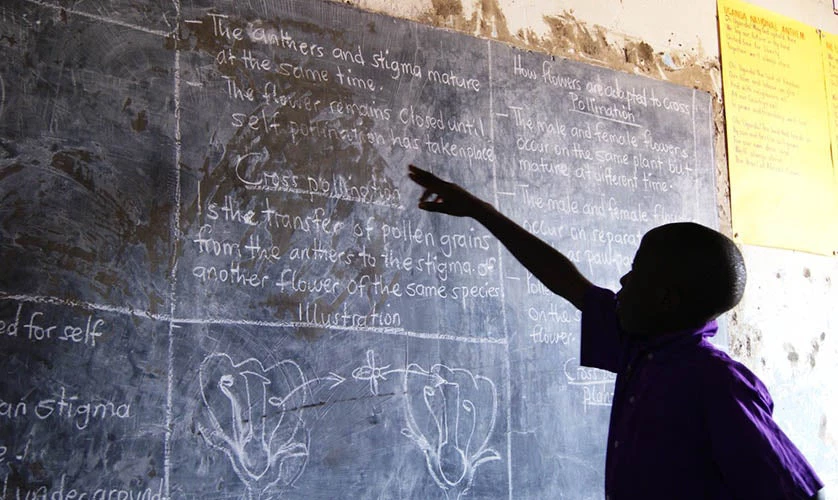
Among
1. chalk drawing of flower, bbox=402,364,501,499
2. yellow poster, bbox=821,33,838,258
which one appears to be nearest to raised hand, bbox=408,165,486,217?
chalk drawing of flower, bbox=402,364,501,499

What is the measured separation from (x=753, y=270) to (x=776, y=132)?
661mm

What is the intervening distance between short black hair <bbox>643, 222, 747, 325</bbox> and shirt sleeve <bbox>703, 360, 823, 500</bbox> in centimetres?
18

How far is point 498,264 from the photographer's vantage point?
2.68 m

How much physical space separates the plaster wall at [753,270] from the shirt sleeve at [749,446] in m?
1.66

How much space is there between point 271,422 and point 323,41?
1.11 m

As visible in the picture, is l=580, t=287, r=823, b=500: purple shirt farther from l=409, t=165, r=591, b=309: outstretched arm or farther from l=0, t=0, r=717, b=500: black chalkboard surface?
l=0, t=0, r=717, b=500: black chalkboard surface

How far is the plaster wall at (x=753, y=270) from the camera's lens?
3115 millimetres

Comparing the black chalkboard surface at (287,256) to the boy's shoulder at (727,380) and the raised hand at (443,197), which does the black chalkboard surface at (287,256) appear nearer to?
the raised hand at (443,197)

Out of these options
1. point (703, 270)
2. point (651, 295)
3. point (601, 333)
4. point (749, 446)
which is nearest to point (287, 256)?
point (601, 333)

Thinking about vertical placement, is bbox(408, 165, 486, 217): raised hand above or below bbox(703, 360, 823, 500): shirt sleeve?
A: above

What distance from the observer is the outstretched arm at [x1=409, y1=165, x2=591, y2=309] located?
2.36 m

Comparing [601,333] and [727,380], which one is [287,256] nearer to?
[601,333]

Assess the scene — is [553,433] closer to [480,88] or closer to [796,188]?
[480,88]

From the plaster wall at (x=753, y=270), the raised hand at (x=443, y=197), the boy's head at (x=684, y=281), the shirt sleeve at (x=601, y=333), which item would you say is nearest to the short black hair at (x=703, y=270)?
the boy's head at (x=684, y=281)
